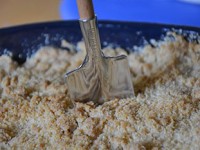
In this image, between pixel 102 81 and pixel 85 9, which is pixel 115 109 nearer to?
pixel 102 81

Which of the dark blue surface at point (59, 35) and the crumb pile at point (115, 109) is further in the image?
the dark blue surface at point (59, 35)

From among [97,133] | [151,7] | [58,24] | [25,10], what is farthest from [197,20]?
[25,10]

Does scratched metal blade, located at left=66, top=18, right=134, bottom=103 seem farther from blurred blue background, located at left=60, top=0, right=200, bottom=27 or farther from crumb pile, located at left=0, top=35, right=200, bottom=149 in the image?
blurred blue background, located at left=60, top=0, right=200, bottom=27

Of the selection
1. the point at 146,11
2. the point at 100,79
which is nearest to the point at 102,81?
the point at 100,79

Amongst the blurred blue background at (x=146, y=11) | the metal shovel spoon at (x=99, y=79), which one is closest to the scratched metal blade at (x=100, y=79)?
the metal shovel spoon at (x=99, y=79)

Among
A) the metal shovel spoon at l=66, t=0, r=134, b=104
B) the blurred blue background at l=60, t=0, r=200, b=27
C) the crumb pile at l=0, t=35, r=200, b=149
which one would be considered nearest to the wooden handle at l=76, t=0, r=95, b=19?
the metal shovel spoon at l=66, t=0, r=134, b=104

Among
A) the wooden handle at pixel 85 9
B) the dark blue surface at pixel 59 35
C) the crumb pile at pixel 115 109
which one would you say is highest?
the wooden handle at pixel 85 9

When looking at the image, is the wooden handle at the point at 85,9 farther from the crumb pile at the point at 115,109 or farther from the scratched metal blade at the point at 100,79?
the crumb pile at the point at 115,109
